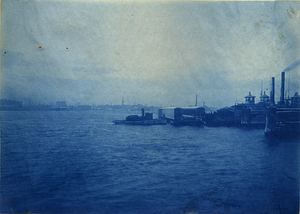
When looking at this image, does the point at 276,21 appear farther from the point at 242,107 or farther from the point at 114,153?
the point at 114,153

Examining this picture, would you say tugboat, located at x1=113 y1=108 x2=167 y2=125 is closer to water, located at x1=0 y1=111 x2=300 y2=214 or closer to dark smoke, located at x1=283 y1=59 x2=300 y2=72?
water, located at x1=0 y1=111 x2=300 y2=214

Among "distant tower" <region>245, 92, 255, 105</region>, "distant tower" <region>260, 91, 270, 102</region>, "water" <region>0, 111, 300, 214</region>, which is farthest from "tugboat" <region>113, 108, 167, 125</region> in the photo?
"distant tower" <region>260, 91, 270, 102</region>

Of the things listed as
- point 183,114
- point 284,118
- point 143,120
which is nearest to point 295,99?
point 284,118

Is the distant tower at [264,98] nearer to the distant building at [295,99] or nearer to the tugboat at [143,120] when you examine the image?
the distant building at [295,99]

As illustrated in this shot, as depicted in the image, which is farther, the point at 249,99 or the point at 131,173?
the point at 249,99

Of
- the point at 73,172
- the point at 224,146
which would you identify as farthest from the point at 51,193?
the point at 224,146

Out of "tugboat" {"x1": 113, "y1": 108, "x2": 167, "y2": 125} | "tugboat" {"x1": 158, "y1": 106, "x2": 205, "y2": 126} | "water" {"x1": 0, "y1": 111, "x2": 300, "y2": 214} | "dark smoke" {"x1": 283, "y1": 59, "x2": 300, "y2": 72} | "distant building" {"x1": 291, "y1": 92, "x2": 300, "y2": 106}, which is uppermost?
"dark smoke" {"x1": 283, "y1": 59, "x2": 300, "y2": 72}

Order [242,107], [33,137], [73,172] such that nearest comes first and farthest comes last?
[73,172], [33,137], [242,107]

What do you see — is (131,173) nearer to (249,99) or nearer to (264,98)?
(249,99)

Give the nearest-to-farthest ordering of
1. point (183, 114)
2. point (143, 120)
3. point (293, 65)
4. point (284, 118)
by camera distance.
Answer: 1. point (293, 65)
2. point (284, 118)
3. point (183, 114)
4. point (143, 120)
